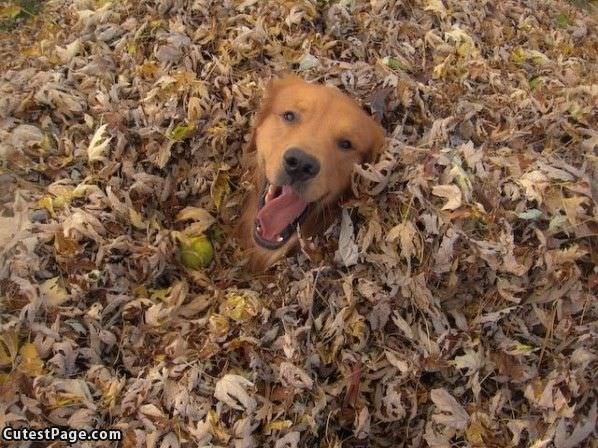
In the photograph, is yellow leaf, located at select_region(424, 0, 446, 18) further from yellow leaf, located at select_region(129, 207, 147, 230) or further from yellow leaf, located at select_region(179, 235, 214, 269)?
yellow leaf, located at select_region(129, 207, 147, 230)

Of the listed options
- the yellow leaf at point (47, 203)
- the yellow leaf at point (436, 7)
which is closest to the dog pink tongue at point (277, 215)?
the yellow leaf at point (47, 203)

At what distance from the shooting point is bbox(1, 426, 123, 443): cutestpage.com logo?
3.03 metres

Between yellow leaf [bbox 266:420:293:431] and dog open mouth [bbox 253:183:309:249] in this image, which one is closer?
yellow leaf [bbox 266:420:293:431]

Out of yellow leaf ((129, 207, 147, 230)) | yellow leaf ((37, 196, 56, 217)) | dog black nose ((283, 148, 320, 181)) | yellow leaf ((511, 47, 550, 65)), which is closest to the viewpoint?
dog black nose ((283, 148, 320, 181))

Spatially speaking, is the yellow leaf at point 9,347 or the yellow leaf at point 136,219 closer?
Answer: the yellow leaf at point 9,347

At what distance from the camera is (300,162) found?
3518 millimetres

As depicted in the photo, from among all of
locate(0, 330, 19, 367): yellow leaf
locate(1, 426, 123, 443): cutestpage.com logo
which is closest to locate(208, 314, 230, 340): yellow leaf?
locate(1, 426, 123, 443): cutestpage.com logo

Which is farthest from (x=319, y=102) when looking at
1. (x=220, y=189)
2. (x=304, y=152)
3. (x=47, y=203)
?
(x=47, y=203)

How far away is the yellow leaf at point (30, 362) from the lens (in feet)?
10.5

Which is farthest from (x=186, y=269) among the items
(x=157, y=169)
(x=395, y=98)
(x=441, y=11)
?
(x=441, y=11)

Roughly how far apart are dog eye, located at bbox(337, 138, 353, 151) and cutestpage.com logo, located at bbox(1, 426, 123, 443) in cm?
197

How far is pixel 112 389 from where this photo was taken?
10.7 ft

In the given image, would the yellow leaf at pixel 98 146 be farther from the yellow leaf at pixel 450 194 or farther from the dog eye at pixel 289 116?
the yellow leaf at pixel 450 194

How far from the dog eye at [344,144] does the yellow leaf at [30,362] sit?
2006mm
